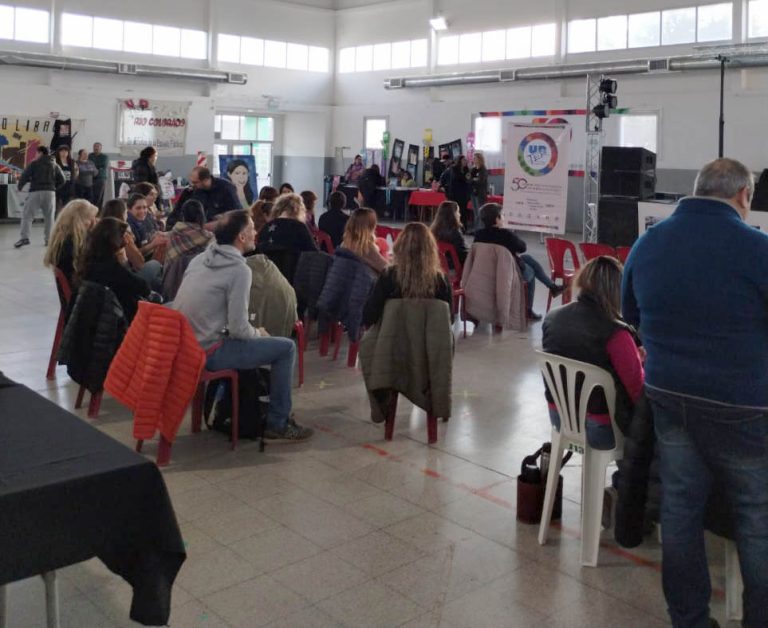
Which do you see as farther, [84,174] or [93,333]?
[84,174]

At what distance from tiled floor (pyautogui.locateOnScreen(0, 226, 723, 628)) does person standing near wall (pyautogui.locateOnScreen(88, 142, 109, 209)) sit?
38.3 ft

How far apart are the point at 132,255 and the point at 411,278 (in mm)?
2212

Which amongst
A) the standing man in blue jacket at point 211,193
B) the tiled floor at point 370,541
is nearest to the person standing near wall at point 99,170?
the standing man in blue jacket at point 211,193

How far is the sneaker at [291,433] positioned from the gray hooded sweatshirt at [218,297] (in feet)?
1.81

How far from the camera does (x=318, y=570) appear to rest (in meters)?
3.07

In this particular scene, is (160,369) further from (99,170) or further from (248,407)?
(99,170)

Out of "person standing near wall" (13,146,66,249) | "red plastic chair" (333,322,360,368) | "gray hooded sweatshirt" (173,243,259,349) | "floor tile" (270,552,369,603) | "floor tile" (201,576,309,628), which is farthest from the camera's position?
"person standing near wall" (13,146,66,249)

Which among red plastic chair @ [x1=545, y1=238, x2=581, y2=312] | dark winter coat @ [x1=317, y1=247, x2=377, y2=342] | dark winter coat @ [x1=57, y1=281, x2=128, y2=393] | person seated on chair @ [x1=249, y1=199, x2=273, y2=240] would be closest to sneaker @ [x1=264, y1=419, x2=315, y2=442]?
dark winter coat @ [x1=57, y1=281, x2=128, y2=393]

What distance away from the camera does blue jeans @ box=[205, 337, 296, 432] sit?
418 centimetres

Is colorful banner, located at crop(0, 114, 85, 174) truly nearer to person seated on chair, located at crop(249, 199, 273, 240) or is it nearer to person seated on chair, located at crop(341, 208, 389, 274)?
person seated on chair, located at crop(249, 199, 273, 240)

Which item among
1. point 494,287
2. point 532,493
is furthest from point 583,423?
point 494,287

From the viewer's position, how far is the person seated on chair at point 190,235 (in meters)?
5.50

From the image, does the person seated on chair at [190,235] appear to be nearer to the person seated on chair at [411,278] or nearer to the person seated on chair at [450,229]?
the person seated on chair at [411,278]

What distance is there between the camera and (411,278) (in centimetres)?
439
